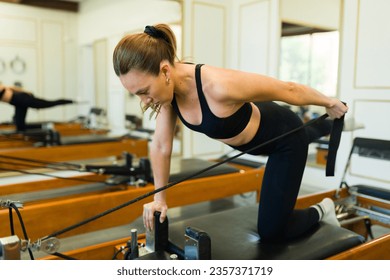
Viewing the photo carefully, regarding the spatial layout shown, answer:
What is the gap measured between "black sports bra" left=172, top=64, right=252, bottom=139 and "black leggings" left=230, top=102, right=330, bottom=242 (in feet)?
0.45

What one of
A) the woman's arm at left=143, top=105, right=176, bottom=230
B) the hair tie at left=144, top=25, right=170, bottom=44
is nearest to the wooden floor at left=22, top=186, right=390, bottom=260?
the woman's arm at left=143, top=105, right=176, bottom=230

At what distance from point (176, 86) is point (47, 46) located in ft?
11.6

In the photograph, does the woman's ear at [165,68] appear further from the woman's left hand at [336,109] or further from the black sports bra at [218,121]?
the woman's left hand at [336,109]

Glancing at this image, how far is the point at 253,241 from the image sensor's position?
160 centimetres

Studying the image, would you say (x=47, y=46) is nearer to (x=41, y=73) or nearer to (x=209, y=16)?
(x=41, y=73)

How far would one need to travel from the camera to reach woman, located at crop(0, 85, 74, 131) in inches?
139

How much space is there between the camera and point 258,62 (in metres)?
4.46

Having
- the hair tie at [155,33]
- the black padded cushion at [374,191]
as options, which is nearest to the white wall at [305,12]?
the black padded cushion at [374,191]

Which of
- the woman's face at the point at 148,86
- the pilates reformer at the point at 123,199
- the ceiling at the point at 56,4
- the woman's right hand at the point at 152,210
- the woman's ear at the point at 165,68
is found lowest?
the pilates reformer at the point at 123,199

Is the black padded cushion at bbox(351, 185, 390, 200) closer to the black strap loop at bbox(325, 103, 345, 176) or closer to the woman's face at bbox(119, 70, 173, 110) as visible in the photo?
the black strap loop at bbox(325, 103, 345, 176)

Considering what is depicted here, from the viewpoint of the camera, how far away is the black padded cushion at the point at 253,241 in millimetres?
1473

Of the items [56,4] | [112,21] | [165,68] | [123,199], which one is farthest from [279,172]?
[56,4]

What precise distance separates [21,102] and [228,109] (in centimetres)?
307
